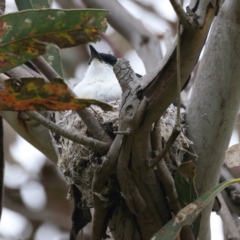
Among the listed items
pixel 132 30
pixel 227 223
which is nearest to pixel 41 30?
pixel 227 223

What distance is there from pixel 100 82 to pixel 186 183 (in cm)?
144

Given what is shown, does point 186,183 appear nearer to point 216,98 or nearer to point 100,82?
point 216,98

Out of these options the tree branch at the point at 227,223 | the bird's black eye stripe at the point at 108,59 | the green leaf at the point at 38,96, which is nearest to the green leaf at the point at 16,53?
the green leaf at the point at 38,96

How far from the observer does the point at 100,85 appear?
Result: 2775mm

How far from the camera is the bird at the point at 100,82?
8.73 feet

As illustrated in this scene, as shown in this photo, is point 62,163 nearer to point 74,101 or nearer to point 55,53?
point 55,53

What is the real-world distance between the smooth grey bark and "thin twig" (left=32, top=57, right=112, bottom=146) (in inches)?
14.8

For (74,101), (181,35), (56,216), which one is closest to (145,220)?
(74,101)

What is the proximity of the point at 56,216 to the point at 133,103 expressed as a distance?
2.82 metres

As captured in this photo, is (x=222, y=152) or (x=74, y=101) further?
(x=222, y=152)

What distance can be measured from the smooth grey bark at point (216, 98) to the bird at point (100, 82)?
908mm

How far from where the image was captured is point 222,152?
1.72 metres

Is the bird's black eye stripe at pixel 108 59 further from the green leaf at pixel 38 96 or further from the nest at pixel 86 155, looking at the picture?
the green leaf at pixel 38 96

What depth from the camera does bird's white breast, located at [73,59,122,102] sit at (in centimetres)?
266
